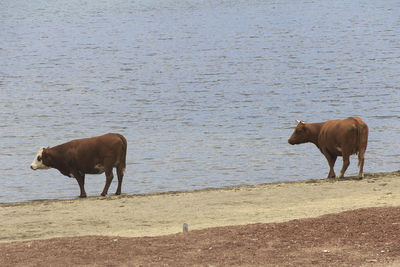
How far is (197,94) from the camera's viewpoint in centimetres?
4538

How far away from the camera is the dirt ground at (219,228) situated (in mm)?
11406

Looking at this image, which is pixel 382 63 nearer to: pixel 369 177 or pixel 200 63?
pixel 200 63

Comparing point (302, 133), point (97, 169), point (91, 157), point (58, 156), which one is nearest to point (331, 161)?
point (302, 133)

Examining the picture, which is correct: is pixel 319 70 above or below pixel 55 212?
below

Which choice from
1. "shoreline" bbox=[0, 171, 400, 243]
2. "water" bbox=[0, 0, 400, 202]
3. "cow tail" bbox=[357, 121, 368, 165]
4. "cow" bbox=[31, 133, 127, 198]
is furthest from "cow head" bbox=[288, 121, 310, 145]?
"cow" bbox=[31, 133, 127, 198]

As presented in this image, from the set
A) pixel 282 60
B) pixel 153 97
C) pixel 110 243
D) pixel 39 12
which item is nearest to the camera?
pixel 110 243

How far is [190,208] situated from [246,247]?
4.72m

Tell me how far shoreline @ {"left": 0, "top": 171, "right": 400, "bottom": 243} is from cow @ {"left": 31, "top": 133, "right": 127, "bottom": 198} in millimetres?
701

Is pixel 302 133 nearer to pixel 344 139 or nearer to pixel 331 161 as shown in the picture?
pixel 331 161

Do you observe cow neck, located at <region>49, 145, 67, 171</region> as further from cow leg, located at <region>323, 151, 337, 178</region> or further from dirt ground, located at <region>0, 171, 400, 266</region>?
cow leg, located at <region>323, 151, 337, 178</region>

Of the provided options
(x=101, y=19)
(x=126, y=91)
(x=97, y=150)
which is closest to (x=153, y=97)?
(x=126, y=91)

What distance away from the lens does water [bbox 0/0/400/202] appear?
80.9 feet

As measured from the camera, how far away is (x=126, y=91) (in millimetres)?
47750

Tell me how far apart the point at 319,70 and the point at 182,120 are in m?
22.5
